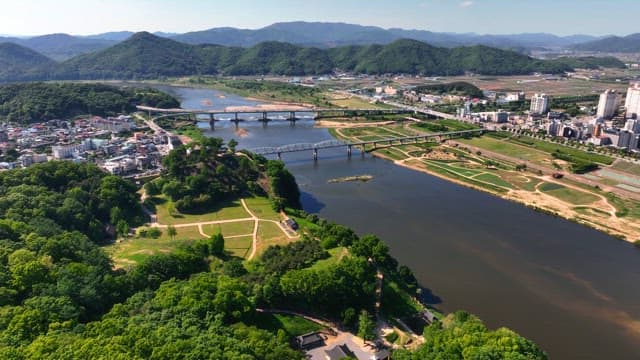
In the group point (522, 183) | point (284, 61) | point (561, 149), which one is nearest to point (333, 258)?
point (522, 183)

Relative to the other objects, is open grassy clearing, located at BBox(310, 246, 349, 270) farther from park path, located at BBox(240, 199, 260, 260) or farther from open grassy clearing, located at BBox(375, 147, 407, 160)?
open grassy clearing, located at BBox(375, 147, 407, 160)

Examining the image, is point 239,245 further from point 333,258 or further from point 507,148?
point 507,148

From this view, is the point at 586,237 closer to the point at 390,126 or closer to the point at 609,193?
the point at 609,193

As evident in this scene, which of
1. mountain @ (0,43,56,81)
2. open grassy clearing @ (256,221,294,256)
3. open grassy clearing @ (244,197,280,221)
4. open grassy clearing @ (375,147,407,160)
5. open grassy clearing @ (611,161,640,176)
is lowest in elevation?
open grassy clearing @ (375,147,407,160)

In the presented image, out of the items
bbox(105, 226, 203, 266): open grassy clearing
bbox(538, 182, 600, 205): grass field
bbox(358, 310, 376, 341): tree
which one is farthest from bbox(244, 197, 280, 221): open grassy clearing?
bbox(538, 182, 600, 205): grass field

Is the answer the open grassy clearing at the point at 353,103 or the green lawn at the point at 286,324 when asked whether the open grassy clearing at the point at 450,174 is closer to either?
the green lawn at the point at 286,324

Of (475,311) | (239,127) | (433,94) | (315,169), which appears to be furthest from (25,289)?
(433,94)
